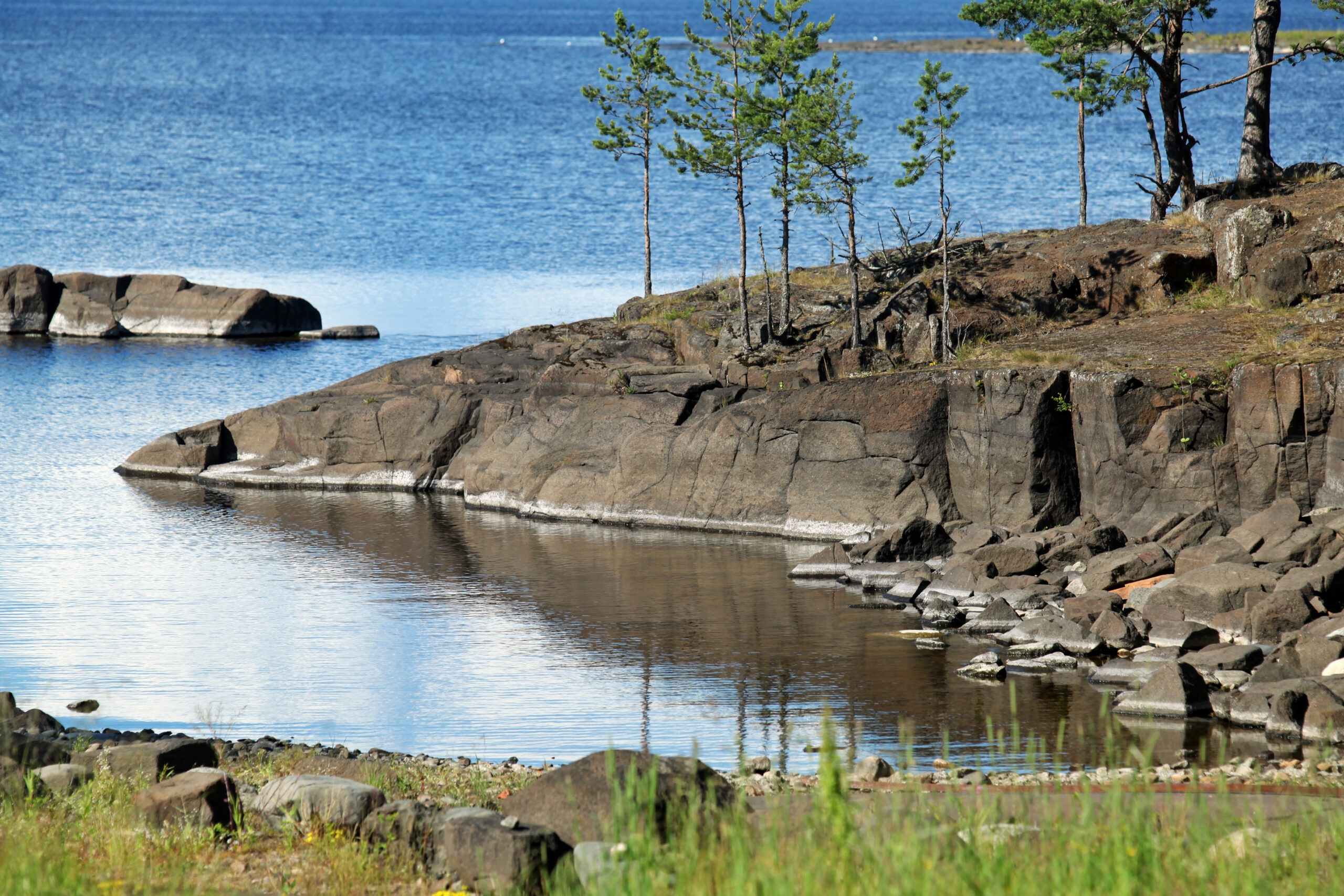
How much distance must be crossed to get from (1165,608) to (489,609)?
11.4 m

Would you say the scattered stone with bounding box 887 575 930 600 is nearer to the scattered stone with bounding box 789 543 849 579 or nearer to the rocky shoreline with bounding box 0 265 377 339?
the scattered stone with bounding box 789 543 849 579

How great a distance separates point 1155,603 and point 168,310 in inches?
1970

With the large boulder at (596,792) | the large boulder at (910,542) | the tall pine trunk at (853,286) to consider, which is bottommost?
the large boulder at (596,792)

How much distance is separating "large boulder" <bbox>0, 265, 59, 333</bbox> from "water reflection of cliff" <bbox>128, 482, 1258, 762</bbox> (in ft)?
94.0

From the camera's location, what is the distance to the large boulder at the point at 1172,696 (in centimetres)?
1733

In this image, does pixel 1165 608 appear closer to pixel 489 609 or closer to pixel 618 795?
pixel 489 609

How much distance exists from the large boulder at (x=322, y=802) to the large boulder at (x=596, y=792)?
4.10ft

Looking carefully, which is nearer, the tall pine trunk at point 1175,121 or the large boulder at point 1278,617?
the large boulder at point 1278,617

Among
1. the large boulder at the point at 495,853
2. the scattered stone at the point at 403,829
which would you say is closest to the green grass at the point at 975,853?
the large boulder at the point at 495,853

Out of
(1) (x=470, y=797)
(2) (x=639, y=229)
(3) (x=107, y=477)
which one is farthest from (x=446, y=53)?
(1) (x=470, y=797)

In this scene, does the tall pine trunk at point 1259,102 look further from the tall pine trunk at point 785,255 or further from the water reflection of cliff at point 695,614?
the water reflection of cliff at point 695,614

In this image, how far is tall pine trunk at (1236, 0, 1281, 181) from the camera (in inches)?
1371

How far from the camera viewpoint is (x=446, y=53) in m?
198

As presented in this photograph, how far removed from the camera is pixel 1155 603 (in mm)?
20797
